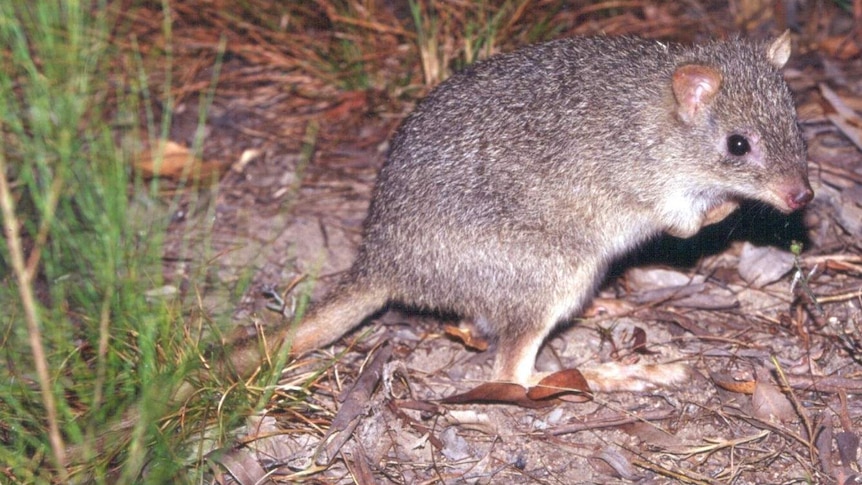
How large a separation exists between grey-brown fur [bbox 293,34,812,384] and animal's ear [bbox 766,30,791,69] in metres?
0.01

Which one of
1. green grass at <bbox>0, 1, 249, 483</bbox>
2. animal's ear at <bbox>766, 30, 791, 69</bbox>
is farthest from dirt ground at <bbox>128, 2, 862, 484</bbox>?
animal's ear at <bbox>766, 30, 791, 69</bbox>

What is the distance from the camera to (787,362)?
4.02 m

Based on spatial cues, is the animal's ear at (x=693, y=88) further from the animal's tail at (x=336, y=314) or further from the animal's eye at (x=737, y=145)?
→ the animal's tail at (x=336, y=314)

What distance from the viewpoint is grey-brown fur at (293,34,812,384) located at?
3.87 m

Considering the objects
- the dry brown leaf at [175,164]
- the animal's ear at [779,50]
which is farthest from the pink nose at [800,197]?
the dry brown leaf at [175,164]

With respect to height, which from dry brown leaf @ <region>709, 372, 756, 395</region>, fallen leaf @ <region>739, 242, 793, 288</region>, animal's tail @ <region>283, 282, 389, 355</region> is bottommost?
dry brown leaf @ <region>709, 372, 756, 395</region>

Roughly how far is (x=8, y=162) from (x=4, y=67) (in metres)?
0.92

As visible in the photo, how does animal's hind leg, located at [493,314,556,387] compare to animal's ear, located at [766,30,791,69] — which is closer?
animal's hind leg, located at [493,314,556,387]

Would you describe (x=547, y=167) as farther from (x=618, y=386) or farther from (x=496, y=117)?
(x=618, y=386)

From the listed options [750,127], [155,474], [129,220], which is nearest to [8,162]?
[129,220]

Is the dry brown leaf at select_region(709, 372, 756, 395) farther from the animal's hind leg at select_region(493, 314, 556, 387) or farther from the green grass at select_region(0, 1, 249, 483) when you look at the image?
the green grass at select_region(0, 1, 249, 483)

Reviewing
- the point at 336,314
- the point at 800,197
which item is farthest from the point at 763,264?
the point at 336,314

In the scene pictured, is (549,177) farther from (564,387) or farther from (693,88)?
(564,387)

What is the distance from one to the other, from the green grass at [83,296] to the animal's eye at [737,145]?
218 cm
